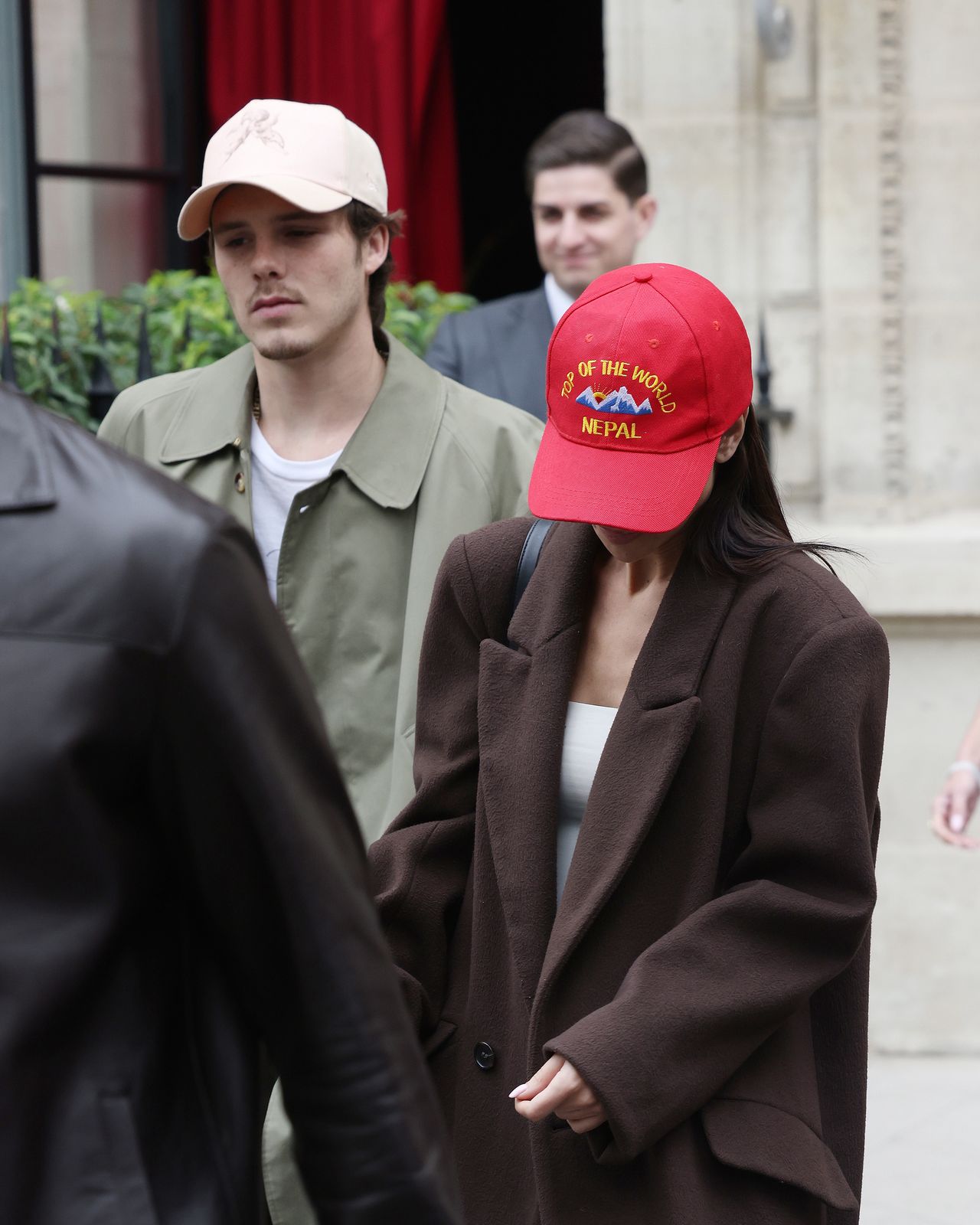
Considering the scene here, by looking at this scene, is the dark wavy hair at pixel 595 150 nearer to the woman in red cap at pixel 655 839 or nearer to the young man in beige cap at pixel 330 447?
the young man in beige cap at pixel 330 447

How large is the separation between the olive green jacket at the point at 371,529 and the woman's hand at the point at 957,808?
100cm

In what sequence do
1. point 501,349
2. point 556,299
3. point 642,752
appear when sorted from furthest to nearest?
point 556,299
point 501,349
point 642,752

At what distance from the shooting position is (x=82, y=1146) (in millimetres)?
1392

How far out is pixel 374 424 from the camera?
3455 millimetres

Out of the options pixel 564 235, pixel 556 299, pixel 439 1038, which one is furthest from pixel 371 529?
pixel 564 235

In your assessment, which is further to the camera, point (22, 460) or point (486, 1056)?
point (486, 1056)

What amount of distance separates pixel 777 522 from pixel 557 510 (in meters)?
0.36

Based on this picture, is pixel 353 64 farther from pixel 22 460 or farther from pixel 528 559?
pixel 22 460

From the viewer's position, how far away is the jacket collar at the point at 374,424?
338 centimetres

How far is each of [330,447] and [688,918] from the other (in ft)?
4.74

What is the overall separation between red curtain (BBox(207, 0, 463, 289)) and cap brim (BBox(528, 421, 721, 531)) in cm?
536

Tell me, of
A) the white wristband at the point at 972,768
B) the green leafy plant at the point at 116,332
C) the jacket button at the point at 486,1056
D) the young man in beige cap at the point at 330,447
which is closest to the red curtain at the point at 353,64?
the green leafy plant at the point at 116,332

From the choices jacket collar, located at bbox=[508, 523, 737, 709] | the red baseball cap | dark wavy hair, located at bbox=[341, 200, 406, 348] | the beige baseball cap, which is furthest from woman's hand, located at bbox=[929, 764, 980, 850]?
the beige baseball cap

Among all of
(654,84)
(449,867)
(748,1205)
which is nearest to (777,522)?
(449,867)
